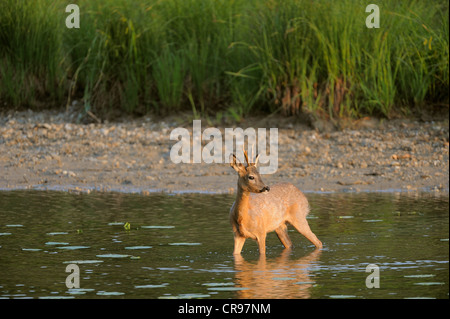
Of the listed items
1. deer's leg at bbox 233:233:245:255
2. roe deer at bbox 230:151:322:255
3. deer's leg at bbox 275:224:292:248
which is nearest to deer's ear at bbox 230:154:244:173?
roe deer at bbox 230:151:322:255

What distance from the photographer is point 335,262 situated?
28.3 feet

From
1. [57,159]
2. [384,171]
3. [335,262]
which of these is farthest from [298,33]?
[335,262]

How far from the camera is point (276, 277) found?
809 centimetres

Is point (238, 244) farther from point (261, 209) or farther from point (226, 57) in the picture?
point (226, 57)

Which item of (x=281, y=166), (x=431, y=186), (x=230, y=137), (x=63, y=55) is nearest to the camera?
(x=431, y=186)

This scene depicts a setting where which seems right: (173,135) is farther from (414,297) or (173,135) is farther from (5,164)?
(414,297)

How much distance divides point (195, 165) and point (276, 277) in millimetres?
6349

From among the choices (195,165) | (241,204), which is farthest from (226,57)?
(241,204)

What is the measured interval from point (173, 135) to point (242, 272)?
739 cm

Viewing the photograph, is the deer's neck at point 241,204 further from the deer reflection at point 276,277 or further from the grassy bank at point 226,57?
the grassy bank at point 226,57

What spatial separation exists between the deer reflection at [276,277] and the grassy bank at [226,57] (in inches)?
268

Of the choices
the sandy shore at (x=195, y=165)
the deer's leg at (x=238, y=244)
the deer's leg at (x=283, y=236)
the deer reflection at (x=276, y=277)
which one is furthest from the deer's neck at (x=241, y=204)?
the sandy shore at (x=195, y=165)

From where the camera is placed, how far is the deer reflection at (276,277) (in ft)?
24.5
